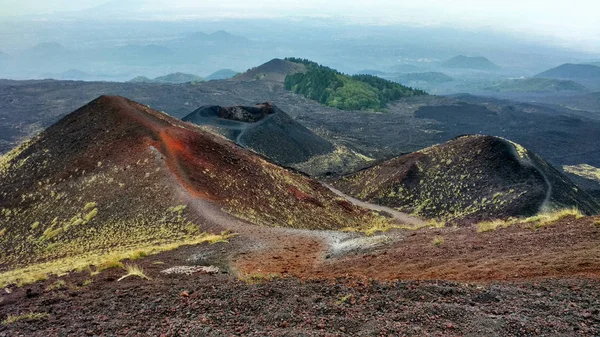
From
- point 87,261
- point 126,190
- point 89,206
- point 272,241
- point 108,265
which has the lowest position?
point 89,206

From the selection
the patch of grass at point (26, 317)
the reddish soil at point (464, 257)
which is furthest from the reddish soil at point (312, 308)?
the reddish soil at point (464, 257)

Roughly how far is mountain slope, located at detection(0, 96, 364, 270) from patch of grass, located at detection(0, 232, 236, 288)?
115 cm

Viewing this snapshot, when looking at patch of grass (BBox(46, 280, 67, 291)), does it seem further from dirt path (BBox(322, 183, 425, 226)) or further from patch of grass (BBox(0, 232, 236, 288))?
dirt path (BBox(322, 183, 425, 226))

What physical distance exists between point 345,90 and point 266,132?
8491cm

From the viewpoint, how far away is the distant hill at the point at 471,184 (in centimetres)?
3728

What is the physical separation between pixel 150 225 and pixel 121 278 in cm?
971

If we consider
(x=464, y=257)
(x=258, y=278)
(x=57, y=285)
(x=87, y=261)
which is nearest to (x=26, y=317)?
(x=57, y=285)

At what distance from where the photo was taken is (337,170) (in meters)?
68.1

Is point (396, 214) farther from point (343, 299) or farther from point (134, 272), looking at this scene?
point (343, 299)

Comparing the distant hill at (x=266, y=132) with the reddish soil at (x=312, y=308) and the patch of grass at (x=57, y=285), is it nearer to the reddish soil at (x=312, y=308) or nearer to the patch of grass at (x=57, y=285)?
the patch of grass at (x=57, y=285)

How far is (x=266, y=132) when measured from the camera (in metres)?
75.6

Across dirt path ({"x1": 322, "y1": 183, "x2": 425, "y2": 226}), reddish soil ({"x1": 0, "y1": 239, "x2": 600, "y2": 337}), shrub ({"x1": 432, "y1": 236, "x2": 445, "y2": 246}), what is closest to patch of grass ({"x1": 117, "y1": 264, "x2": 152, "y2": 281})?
reddish soil ({"x1": 0, "y1": 239, "x2": 600, "y2": 337})

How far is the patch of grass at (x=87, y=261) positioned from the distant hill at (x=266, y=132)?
48.1 meters

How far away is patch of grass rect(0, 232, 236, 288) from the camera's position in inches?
580
